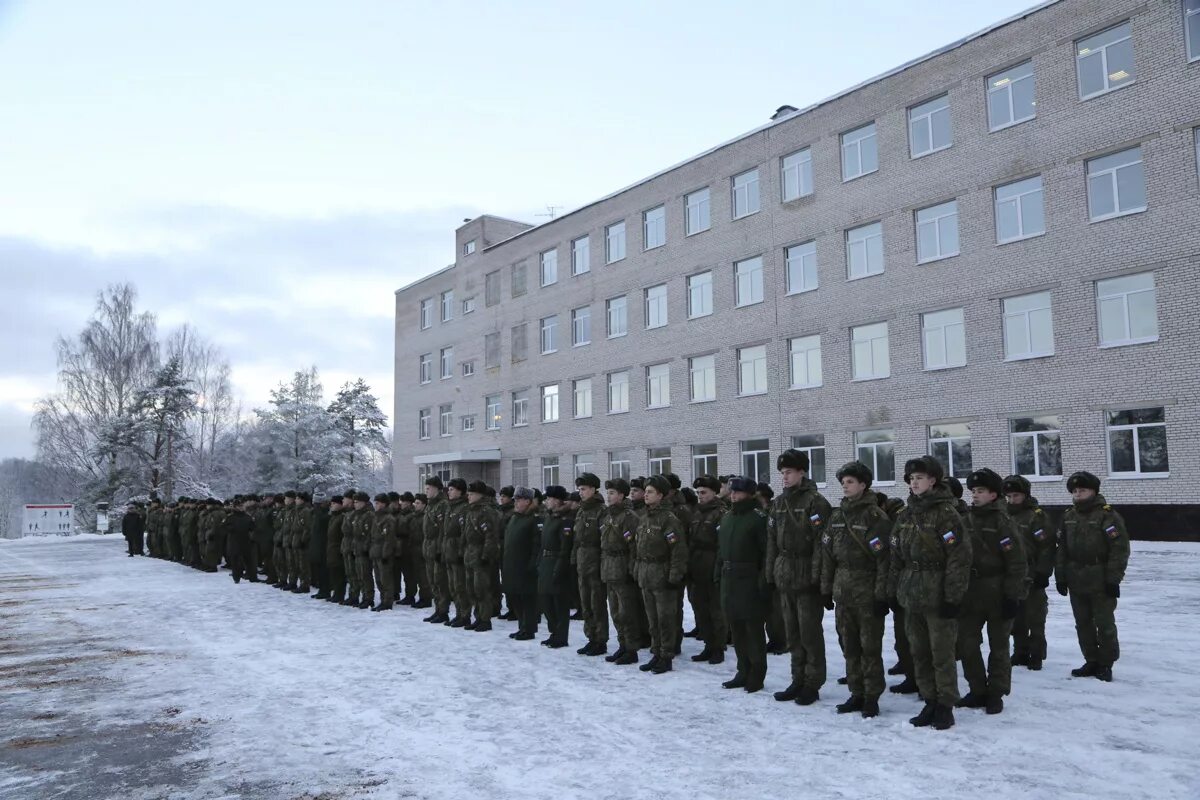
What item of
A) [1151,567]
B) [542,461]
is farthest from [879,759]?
[542,461]

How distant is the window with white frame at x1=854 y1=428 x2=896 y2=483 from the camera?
81.3ft

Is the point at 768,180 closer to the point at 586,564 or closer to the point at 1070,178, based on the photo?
the point at 1070,178

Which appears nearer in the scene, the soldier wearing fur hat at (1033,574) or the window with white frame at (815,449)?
the soldier wearing fur hat at (1033,574)

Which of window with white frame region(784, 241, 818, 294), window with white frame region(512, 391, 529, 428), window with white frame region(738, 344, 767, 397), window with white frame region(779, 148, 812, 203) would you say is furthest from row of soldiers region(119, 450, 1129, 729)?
window with white frame region(512, 391, 529, 428)

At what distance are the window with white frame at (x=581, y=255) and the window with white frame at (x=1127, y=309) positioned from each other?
19.6m

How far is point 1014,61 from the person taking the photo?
22625 millimetres

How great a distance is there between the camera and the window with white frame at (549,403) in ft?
121

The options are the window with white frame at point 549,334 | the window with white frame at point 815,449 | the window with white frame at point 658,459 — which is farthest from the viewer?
the window with white frame at point 549,334

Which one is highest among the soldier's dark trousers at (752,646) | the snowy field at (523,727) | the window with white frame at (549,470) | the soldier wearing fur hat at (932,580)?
the window with white frame at (549,470)

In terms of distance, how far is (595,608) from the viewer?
9859 millimetres

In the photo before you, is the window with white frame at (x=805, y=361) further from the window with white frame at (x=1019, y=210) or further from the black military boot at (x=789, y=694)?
the black military boot at (x=789, y=694)

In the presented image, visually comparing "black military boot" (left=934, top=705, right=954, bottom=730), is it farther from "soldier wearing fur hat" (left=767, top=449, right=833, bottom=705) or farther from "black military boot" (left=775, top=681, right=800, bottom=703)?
"black military boot" (left=775, top=681, right=800, bottom=703)

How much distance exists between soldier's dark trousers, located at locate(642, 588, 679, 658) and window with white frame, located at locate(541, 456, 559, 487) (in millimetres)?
27541

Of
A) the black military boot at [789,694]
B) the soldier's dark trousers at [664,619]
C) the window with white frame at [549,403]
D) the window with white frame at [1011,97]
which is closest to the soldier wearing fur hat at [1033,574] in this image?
the black military boot at [789,694]
